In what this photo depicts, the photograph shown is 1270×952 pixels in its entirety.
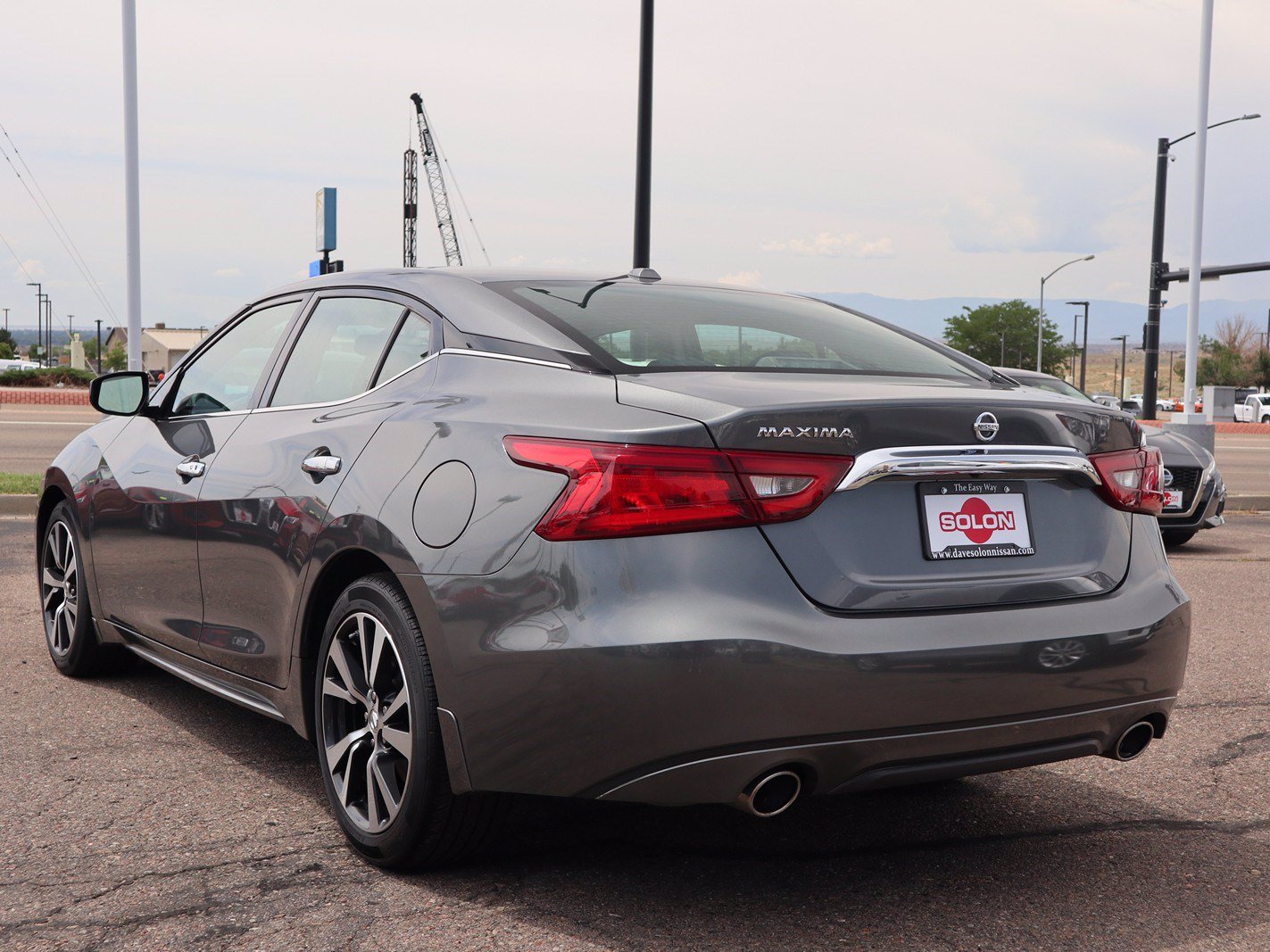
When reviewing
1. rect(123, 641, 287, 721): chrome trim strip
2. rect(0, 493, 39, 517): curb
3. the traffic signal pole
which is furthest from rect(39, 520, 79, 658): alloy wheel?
the traffic signal pole

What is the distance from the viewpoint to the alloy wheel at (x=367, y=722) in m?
3.33

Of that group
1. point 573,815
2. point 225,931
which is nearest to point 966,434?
point 573,815

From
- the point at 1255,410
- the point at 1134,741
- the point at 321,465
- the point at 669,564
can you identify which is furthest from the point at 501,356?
the point at 1255,410

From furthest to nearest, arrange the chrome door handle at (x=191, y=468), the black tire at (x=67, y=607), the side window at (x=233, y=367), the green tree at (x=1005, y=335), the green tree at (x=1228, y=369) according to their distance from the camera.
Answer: the green tree at (x=1005, y=335) < the green tree at (x=1228, y=369) < the black tire at (x=67, y=607) < the side window at (x=233, y=367) < the chrome door handle at (x=191, y=468)

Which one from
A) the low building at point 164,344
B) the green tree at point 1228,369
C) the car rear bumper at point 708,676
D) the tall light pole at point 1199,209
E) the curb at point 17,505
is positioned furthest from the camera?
the low building at point 164,344

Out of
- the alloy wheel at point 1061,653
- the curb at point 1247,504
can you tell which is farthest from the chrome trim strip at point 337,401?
the curb at point 1247,504

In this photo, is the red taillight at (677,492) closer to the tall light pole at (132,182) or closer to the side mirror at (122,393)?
the side mirror at (122,393)

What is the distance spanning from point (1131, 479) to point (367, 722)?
205 centimetres

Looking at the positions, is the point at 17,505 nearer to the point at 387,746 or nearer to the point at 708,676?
the point at 387,746

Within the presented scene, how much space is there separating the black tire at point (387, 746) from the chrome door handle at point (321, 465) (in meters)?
0.34

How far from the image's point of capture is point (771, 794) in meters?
2.91

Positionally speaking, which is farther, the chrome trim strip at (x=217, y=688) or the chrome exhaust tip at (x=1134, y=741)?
the chrome trim strip at (x=217, y=688)

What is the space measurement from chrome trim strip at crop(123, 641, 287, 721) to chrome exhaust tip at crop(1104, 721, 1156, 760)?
7.49 ft

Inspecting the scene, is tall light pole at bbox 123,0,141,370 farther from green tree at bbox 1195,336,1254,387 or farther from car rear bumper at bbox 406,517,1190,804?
green tree at bbox 1195,336,1254,387
